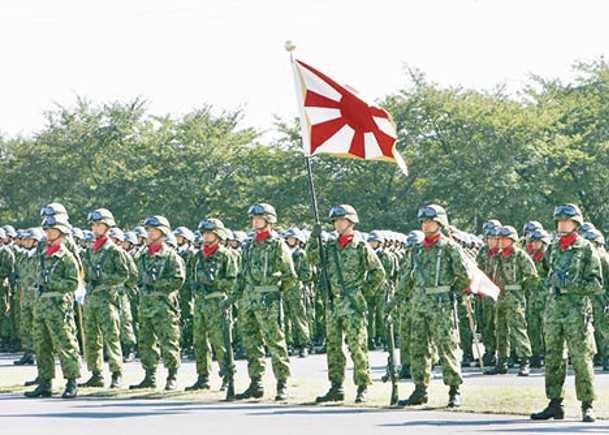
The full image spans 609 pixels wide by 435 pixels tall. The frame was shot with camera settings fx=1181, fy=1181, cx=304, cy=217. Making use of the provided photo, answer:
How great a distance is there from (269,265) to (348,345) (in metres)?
1.36

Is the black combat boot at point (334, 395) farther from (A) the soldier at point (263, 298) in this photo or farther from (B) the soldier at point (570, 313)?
(B) the soldier at point (570, 313)

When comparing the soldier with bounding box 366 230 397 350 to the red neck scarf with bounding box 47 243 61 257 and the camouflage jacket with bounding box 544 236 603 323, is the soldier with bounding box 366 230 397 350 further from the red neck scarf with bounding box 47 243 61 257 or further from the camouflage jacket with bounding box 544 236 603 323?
the camouflage jacket with bounding box 544 236 603 323

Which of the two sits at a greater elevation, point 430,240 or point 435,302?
point 430,240

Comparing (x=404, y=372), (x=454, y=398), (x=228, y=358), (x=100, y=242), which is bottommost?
(x=454, y=398)

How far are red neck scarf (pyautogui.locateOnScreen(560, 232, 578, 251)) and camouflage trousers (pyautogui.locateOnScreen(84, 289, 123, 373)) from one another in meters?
6.52

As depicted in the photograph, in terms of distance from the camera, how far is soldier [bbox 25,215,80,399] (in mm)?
14734

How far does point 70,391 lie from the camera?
1475 centimetres

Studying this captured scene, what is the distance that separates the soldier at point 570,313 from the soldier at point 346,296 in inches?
93.7

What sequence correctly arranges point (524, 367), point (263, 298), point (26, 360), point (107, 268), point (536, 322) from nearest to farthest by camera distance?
point (263, 298) < point (107, 268) < point (524, 367) < point (536, 322) < point (26, 360)

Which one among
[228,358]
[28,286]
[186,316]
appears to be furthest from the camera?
[186,316]

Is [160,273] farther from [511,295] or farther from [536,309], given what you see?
[536,309]

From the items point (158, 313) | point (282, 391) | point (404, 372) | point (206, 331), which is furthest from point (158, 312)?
point (404, 372)

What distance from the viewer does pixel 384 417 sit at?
12172 mm

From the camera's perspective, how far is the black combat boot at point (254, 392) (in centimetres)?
1425
